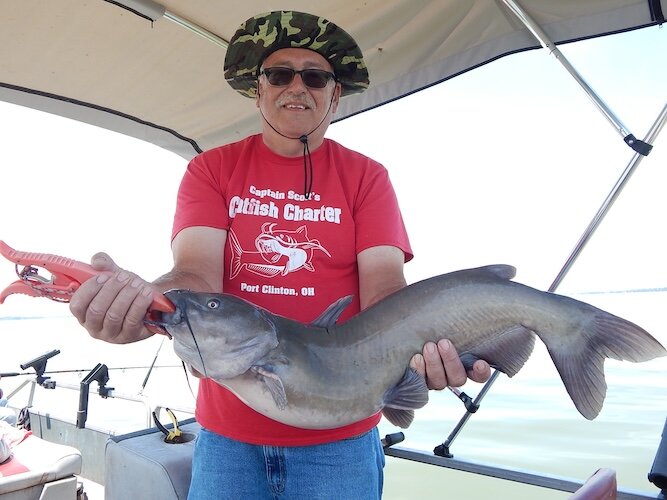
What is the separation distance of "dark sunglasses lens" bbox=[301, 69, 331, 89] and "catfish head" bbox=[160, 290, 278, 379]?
37.1 inches

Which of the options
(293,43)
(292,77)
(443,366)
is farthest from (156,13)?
(443,366)

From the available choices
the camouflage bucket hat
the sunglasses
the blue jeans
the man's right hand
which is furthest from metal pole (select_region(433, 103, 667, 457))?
the man's right hand

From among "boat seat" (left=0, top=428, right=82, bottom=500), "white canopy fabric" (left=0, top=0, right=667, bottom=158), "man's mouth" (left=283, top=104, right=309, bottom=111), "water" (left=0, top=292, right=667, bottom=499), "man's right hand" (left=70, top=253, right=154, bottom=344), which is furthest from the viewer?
"water" (left=0, top=292, right=667, bottom=499)

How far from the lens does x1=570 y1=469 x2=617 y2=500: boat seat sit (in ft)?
4.50

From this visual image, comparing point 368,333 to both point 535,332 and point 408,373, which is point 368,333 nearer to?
point 408,373

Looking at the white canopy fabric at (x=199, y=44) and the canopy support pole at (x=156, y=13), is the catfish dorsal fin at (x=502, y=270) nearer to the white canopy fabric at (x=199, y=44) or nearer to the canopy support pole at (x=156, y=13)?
the white canopy fabric at (x=199, y=44)

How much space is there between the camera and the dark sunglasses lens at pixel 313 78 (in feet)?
6.68

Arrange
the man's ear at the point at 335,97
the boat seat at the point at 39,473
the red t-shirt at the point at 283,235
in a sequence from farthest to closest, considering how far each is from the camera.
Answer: the boat seat at the point at 39,473 < the man's ear at the point at 335,97 < the red t-shirt at the point at 283,235

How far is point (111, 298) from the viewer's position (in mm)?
1329

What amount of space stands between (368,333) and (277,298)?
368mm

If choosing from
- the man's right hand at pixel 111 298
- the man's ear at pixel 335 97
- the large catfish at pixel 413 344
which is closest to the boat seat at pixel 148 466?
the large catfish at pixel 413 344

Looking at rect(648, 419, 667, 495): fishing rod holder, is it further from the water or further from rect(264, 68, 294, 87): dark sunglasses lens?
rect(264, 68, 294, 87): dark sunglasses lens

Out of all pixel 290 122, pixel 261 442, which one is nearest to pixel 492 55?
pixel 290 122

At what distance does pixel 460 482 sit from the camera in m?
3.96
